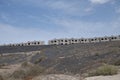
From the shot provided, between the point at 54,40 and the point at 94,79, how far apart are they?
102092mm

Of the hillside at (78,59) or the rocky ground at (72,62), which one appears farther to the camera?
the hillside at (78,59)

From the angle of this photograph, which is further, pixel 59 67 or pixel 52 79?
pixel 59 67

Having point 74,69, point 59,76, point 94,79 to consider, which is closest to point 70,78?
point 59,76

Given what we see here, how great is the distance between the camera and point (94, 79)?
1641 cm

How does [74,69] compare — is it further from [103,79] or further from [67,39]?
[67,39]

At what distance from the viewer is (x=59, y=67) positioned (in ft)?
97.1

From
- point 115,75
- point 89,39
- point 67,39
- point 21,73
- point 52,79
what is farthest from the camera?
point 67,39

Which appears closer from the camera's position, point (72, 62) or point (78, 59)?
point (72, 62)

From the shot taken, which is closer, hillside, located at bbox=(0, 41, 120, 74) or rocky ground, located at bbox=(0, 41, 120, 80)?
rocky ground, located at bbox=(0, 41, 120, 80)

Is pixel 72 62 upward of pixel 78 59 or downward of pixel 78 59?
downward

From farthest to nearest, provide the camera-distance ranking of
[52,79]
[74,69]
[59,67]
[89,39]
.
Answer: [89,39] → [59,67] → [74,69] → [52,79]

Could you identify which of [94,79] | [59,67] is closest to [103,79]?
[94,79]

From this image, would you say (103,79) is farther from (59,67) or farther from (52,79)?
(59,67)

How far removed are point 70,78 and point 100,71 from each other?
3892 mm
